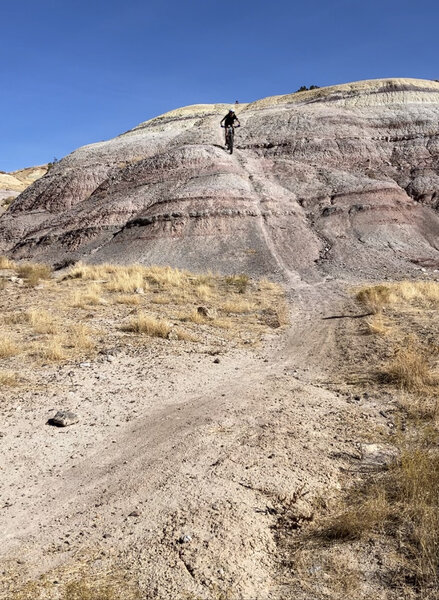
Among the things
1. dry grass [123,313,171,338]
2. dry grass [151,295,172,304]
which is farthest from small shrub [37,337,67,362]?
dry grass [151,295,172,304]

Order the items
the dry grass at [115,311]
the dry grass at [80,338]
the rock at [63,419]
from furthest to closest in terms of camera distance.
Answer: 1. the dry grass at [115,311]
2. the dry grass at [80,338]
3. the rock at [63,419]

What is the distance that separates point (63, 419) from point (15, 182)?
67.7 metres

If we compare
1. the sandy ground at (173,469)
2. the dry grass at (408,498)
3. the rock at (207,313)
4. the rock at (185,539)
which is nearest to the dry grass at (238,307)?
the rock at (207,313)

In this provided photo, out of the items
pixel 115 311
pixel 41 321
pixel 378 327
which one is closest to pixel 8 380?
pixel 41 321

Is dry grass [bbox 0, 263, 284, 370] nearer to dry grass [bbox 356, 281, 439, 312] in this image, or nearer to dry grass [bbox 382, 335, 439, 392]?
dry grass [bbox 356, 281, 439, 312]

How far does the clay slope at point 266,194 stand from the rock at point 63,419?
15538 millimetres

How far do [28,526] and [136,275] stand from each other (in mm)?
13578

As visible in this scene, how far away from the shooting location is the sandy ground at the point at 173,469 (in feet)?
11.4

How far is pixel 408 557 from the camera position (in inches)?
135

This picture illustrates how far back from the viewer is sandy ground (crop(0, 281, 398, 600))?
3.49 m

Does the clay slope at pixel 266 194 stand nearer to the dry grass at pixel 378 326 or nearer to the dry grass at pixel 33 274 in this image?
the dry grass at pixel 33 274

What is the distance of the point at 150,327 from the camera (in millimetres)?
10211

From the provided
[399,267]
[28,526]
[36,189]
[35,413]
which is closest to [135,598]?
[28,526]

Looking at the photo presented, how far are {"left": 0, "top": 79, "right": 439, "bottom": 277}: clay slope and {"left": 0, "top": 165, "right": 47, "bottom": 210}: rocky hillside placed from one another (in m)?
20.2
